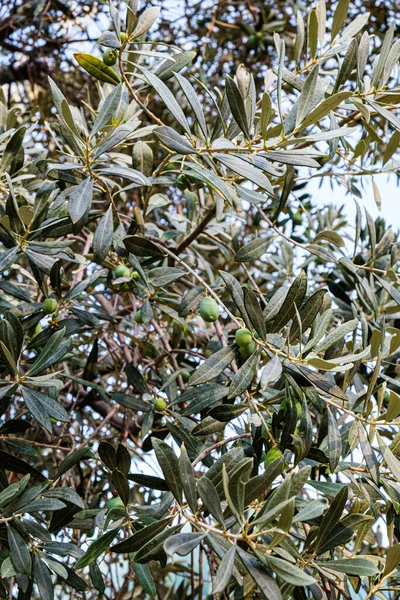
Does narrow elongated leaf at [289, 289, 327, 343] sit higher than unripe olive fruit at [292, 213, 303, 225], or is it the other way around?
unripe olive fruit at [292, 213, 303, 225]

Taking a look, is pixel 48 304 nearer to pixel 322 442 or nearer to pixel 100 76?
pixel 100 76

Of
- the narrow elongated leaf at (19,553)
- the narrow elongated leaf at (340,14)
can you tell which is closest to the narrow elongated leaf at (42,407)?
the narrow elongated leaf at (19,553)

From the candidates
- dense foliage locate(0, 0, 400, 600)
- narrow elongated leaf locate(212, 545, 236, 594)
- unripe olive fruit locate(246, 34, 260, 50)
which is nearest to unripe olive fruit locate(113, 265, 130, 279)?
dense foliage locate(0, 0, 400, 600)

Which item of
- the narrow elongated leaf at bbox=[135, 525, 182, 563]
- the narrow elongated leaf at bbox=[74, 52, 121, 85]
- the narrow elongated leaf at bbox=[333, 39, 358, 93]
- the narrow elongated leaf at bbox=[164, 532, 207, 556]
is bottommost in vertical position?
the narrow elongated leaf at bbox=[135, 525, 182, 563]

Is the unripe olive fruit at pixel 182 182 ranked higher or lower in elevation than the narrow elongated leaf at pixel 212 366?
higher

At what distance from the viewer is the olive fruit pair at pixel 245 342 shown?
1.08 m

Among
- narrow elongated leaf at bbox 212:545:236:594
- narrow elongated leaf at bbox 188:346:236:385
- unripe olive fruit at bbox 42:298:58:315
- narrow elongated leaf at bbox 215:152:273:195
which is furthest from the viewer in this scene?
unripe olive fruit at bbox 42:298:58:315

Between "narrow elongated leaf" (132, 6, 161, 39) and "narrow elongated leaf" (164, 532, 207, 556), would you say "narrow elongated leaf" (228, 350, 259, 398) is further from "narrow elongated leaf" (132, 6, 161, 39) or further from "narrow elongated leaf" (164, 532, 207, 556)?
"narrow elongated leaf" (132, 6, 161, 39)

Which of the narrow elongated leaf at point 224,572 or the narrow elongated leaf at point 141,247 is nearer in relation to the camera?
the narrow elongated leaf at point 224,572

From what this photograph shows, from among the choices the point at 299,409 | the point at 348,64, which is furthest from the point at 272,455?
the point at 348,64

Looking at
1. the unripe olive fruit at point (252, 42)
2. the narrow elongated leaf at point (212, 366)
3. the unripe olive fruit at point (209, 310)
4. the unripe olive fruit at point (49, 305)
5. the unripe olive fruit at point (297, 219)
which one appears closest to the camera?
the narrow elongated leaf at point (212, 366)

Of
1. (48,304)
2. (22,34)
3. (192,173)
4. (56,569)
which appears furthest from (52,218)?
(22,34)

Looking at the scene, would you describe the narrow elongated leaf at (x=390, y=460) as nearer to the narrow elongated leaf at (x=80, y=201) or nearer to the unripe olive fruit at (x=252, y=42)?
the narrow elongated leaf at (x=80, y=201)

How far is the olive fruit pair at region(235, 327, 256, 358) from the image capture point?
3.54 feet
